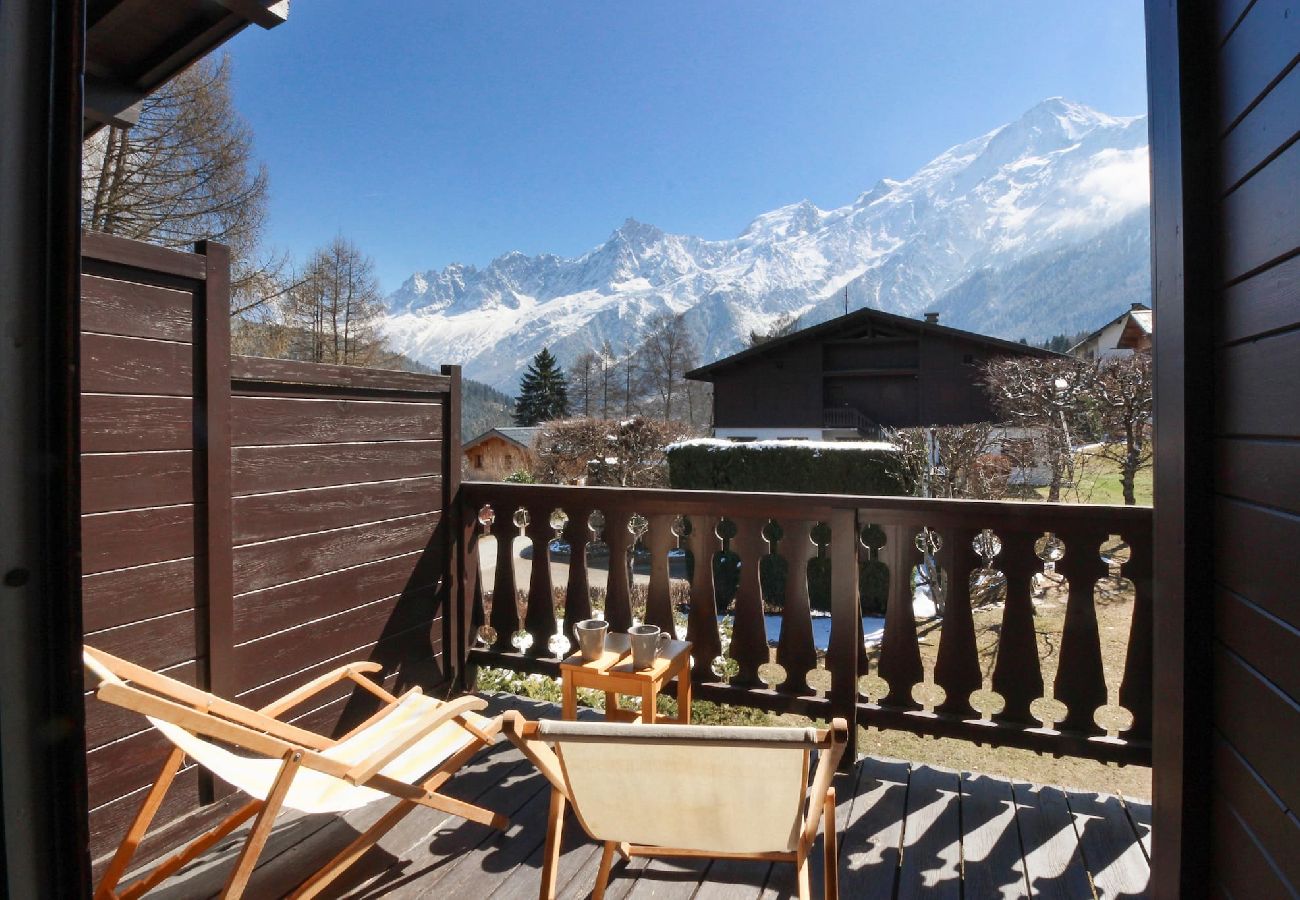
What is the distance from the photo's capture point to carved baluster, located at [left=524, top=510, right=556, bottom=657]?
2.96m

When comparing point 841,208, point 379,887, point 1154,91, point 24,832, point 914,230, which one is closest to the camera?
point 24,832

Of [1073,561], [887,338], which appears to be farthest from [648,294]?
[1073,561]

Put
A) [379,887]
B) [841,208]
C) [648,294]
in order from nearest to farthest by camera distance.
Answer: [379,887] → [648,294] → [841,208]

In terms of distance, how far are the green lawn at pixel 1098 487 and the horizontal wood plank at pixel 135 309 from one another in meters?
10.5

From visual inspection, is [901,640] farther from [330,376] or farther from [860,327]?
[860,327]

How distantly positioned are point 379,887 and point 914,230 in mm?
184286

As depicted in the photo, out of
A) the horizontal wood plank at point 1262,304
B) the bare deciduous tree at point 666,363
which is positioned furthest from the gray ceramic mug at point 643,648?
the bare deciduous tree at point 666,363

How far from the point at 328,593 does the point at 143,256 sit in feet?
3.97

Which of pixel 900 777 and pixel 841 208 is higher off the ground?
pixel 841 208

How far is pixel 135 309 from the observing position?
181 centimetres

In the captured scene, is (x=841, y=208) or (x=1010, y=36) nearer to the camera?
(x=1010, y=36)

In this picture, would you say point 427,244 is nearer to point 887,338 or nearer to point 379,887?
point 887,338

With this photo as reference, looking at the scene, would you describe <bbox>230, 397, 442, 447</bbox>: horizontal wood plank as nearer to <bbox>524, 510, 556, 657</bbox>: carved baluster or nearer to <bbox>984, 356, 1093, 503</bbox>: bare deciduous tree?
<bbox>524, 510, 556, 657</bbox>: carved baluster

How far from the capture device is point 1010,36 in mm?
12656
